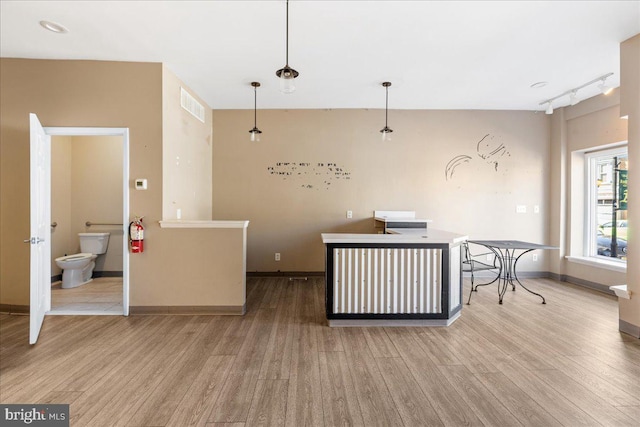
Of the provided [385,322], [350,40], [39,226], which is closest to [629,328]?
[385,322]

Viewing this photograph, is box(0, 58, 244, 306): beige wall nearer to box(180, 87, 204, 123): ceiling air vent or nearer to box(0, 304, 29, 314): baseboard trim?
box(0, 304, 29, 314): baseboard trim

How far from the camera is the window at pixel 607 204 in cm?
417

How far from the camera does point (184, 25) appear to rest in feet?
8.39

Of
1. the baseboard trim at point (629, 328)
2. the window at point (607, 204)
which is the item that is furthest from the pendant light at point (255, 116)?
the window at point (607, 204)

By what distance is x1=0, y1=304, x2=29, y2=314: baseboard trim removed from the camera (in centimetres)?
320

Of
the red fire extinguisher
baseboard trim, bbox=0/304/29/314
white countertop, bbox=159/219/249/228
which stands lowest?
baseboard trim, bbox=0/304/29/314

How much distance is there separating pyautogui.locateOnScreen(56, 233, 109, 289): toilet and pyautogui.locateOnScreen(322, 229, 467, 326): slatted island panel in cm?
383

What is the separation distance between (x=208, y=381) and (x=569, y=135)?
590 centimetres

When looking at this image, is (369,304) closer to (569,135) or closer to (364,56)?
(364,56)

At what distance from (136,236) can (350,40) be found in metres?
2.96

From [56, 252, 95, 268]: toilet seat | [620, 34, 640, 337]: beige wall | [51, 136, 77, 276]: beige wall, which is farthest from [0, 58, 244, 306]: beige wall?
[620, 34, 640, 337]: beige wall

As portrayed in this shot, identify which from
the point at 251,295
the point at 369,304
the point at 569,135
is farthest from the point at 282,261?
the point at 569,135

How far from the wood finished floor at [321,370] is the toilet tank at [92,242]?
→ 1.71m

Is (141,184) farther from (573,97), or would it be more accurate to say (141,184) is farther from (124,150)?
(573,97)
